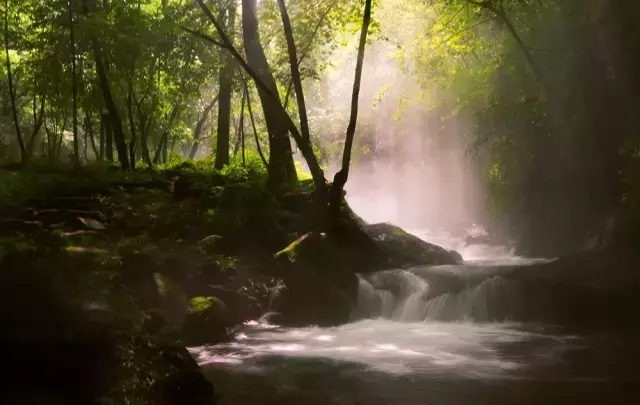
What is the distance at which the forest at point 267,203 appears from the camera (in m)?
5.96

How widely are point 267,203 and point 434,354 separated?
7.59 meters

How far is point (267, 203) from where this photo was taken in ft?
51.6

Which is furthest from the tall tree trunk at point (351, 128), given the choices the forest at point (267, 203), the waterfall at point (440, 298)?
the waterfall at point (440, 298)

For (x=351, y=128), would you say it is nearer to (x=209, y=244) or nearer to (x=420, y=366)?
(x=209, y=244)

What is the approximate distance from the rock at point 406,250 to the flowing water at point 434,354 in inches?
98.4

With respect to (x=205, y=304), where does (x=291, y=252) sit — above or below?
above

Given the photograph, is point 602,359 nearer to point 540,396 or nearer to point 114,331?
point 540,396

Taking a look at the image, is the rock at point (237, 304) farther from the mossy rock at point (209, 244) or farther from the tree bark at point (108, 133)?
Result: the tree bark at point (108, 133)

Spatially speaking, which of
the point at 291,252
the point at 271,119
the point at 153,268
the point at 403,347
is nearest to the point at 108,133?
the point at 271,119

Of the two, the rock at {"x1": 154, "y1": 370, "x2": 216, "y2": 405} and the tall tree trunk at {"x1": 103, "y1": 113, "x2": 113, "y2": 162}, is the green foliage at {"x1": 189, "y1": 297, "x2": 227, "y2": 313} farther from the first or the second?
the tall tree trunk at {"x1": 103, "y1": 113, "x2": 113, "y2": 162}

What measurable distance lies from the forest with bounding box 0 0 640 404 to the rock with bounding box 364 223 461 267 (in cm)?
8

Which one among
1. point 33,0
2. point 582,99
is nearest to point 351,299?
point 582,99

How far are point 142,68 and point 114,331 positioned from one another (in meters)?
17.0

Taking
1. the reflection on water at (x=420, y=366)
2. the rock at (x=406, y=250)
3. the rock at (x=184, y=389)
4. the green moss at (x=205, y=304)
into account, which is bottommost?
the reflection on water at (x=420, y=366)
